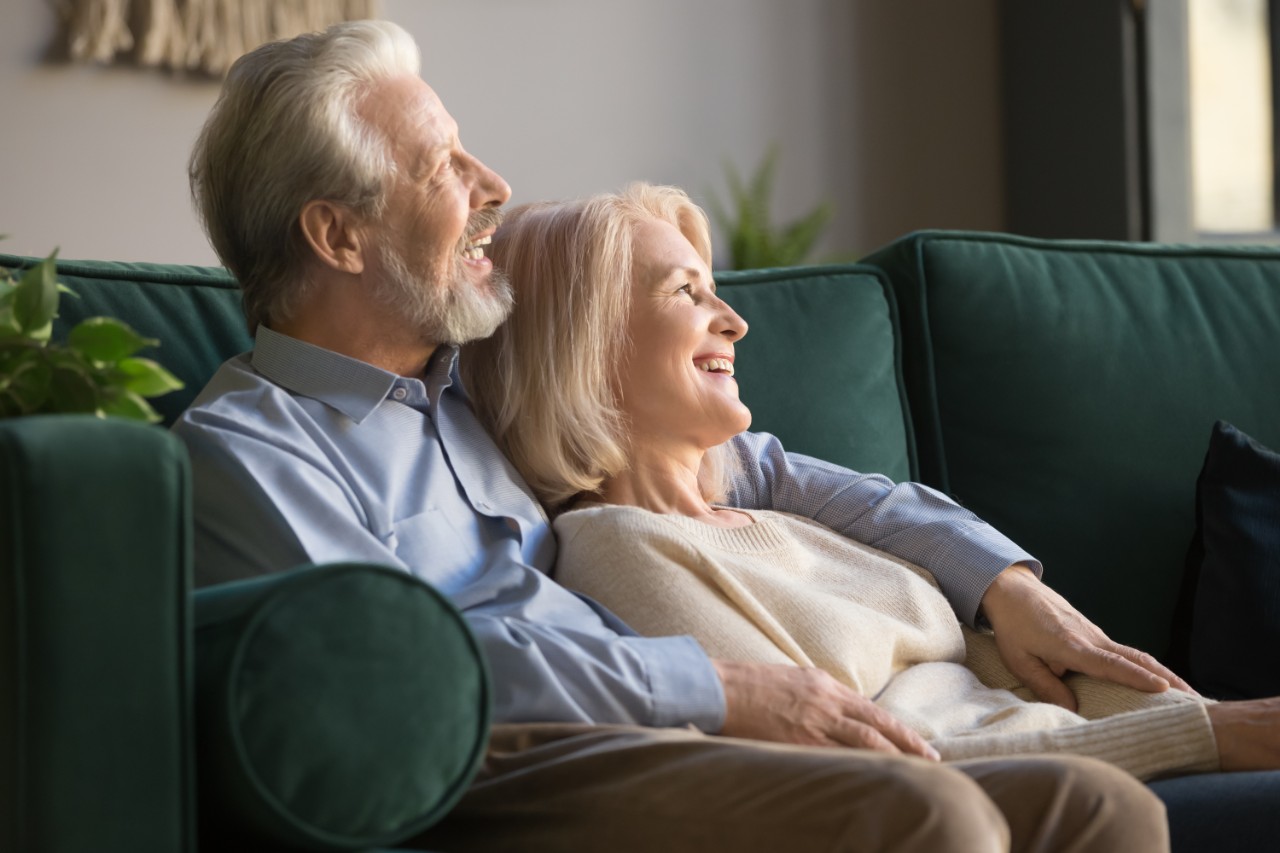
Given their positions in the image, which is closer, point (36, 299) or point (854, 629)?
point (36, 299)

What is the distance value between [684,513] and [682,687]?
1.31ft

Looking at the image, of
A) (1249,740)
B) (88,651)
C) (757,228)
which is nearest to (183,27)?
(757,228)

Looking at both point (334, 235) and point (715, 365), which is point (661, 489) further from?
point (334, 235)

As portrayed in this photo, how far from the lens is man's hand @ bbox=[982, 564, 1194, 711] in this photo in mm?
1485

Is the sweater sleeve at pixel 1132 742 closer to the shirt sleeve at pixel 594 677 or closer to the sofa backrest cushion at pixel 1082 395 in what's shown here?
the shirt sleeve at pixel 594 677

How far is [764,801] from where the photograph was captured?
0.97 m

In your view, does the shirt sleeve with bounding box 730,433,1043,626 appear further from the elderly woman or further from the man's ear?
the man's ear

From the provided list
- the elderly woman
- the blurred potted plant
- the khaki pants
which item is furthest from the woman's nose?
the blurred potted plant

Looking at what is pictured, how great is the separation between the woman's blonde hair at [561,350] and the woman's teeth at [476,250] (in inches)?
0.8

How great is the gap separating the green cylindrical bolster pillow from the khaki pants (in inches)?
5.4

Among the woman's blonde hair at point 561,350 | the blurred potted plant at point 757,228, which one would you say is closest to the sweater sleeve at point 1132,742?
the woman's blonde hair at point 561,350

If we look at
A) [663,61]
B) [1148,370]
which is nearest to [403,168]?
[1148,370]

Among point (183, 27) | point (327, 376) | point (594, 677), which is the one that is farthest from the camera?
point (183, 27)

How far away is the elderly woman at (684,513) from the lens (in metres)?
1.38
